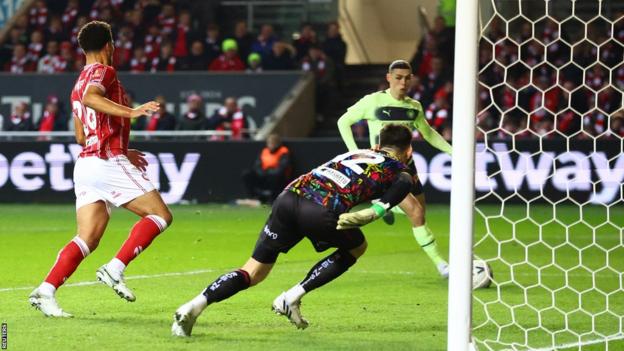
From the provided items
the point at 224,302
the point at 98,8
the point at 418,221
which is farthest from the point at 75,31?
the point at 224,302

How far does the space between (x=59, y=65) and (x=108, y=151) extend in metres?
17.4

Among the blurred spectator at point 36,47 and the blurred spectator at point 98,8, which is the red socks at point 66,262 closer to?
the blurred spectator at point 36,47

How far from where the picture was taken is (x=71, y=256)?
26.2ft

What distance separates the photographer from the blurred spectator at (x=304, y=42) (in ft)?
79.6

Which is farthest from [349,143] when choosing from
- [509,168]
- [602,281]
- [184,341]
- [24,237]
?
[509,168]

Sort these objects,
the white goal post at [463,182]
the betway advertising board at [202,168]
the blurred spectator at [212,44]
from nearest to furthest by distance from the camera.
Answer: the white goal post at [463,182] < the betway advertising board at [202,168] < the blurred spectator at [212,44]

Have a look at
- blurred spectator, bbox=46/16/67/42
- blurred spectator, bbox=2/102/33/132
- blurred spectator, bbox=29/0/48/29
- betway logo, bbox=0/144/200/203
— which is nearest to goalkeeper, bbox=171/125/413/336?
betway logo, bbox=0/144/200/203

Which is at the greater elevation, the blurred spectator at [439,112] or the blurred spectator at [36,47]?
the blurred spectator at [439,112]

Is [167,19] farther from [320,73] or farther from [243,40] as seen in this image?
[320,73]

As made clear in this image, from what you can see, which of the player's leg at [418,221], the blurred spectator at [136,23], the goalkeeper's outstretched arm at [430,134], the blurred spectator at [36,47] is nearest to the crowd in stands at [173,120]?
the blurred spectator at [36,47]

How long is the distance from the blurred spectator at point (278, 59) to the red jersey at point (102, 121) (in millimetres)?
15732

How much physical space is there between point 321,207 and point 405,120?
351 centimetres

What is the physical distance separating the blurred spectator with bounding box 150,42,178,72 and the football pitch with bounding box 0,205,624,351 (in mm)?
9248

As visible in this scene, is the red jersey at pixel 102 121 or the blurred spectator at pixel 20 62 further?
the blurred spectator at pixel 20 62
